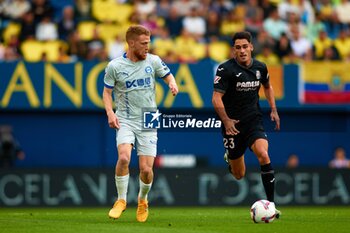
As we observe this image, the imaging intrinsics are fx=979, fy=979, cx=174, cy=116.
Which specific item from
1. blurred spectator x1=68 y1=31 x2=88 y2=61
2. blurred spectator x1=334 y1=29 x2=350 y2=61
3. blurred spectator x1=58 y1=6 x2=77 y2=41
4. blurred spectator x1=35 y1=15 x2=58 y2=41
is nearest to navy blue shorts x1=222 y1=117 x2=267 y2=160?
blurred spectator x1=68 y1=31 x2=88 y2=61

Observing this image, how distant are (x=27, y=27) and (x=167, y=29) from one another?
324cm

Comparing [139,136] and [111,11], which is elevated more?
[111,11]

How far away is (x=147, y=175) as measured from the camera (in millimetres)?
12656

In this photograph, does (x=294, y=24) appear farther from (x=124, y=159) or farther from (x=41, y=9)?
(x=124, y=159)

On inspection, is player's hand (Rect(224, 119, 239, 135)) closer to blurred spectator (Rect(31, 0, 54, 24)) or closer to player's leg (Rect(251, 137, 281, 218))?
player's leg (Rect(251, 137, 281, 218))

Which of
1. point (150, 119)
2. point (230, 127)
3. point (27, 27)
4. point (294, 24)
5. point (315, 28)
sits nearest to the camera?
point (150, 119)

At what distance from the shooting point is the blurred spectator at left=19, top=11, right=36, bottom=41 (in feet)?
72.8

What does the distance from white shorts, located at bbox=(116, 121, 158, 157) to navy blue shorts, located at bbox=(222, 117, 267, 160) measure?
47.4 inches

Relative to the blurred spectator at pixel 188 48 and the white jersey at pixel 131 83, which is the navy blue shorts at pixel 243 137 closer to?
the white jersey at pixel 131 83

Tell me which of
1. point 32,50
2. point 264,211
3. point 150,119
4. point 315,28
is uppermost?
point 315,28

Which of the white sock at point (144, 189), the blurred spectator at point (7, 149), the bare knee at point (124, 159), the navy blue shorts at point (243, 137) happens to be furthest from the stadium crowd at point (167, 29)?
the bare knee at point (124, 159)

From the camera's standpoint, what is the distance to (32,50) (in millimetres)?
22016

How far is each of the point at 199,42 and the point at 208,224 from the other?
417 inches

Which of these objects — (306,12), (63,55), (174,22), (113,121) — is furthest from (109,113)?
(306,12)
